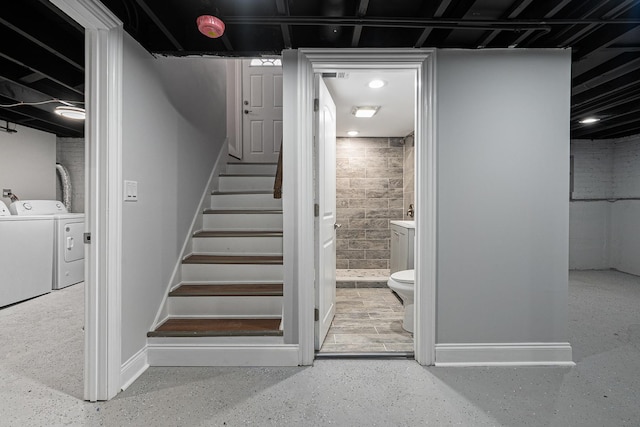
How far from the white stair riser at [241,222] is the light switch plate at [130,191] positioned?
1216 mm

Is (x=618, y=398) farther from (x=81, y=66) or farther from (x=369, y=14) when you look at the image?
(x=81, y=66)

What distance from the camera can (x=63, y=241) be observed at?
399cm

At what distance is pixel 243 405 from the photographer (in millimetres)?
1755

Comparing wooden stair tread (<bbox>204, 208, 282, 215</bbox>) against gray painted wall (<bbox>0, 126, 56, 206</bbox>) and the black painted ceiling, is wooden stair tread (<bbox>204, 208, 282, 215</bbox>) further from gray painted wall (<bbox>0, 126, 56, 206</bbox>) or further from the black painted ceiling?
gray painted wall (<bbox>0, 126, 56, 206</bbox>)

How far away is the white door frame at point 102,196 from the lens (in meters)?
1.75

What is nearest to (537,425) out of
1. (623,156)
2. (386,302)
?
(386,302)

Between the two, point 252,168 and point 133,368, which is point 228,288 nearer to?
A: point 133,368

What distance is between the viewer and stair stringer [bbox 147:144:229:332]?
2.35 metres

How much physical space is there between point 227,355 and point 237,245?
3.28ft

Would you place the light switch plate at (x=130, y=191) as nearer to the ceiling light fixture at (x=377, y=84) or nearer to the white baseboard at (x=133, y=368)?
the white baseboard at (x=133, y=368)

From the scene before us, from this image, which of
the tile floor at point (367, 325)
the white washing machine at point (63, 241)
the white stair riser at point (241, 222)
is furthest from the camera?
the white washing machine at point (63, 241)

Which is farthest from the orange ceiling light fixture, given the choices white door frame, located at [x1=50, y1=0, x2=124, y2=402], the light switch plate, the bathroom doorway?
the bathroom doorway

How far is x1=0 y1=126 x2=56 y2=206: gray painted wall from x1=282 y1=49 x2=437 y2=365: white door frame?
175 inches

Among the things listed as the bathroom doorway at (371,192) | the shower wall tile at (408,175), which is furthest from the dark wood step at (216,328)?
the shower wall tile at (408,175)
